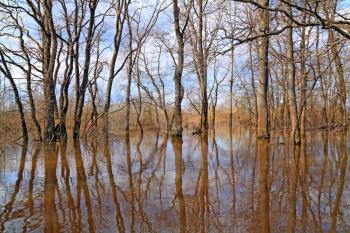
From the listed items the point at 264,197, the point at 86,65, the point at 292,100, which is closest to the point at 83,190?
the point at 264,197

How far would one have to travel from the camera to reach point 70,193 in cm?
515

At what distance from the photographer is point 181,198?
4.70m

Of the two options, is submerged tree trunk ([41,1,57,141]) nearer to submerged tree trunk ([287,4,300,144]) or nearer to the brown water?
the brown water

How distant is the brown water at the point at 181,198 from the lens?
11.7ft

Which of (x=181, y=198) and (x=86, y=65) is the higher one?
(x=86, y=65)

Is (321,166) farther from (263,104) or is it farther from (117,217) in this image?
(263,104)

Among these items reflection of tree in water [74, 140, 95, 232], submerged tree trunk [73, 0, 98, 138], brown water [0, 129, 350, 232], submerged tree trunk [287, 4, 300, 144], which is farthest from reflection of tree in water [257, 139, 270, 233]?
submerged tree trunk [73, 0, 98, 138]

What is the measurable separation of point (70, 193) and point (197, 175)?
8.18 ft

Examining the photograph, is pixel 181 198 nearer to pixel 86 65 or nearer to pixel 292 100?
pixel 292 100

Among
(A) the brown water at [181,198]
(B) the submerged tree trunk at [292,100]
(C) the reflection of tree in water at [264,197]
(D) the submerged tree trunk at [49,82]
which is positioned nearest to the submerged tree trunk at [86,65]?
(D) the submerged tree trunk at [49,82]

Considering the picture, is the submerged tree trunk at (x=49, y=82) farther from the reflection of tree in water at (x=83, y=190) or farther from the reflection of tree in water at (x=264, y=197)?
the reflection of tree in water at (x=264, y=197)

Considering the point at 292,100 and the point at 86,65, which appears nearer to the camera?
the point at 292,100

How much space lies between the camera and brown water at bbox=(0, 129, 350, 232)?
3553 mm

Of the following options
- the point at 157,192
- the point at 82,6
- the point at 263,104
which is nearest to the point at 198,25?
the point at 82,6
